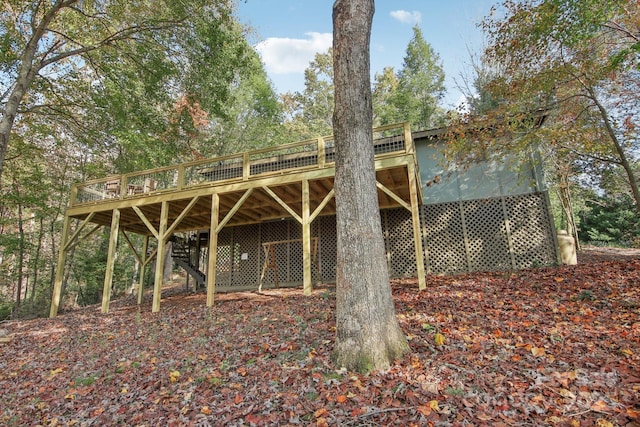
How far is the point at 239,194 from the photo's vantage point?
926 centimetres

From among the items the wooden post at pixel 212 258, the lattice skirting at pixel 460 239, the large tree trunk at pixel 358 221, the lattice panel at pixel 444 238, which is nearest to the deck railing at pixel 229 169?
the wooden post at pixel 212 258

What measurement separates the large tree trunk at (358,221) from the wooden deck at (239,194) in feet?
9.79

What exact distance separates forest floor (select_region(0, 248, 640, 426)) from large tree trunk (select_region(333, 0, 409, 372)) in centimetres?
27

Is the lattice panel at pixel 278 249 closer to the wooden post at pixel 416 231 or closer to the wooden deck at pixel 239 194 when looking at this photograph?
the wooden deck at pixel 239 194

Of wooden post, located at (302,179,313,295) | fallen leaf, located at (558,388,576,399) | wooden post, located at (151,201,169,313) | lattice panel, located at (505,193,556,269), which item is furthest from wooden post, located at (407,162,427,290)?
wooden post, located at (151,201,169,313)

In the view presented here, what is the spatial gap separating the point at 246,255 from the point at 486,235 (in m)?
8.19

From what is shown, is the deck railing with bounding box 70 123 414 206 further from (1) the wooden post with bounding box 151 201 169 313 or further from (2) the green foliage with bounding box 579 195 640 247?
(2) the green foliage with bounding box 579 195 640 247

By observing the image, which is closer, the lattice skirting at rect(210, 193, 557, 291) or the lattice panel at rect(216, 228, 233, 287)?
the lattice skirting at rect(210, 193, 557, 291)

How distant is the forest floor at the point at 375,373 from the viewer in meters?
2.67

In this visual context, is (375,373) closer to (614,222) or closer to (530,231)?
(530,231)

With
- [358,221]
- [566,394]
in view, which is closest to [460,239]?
[358,221]

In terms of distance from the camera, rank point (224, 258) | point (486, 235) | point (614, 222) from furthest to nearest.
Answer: point (614, 222) < point (224, 258) < point (486, 235)

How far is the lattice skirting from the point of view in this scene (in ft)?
29.6

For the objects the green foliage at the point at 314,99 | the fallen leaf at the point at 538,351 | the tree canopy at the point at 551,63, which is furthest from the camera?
the green foliage at the point at 314,99
